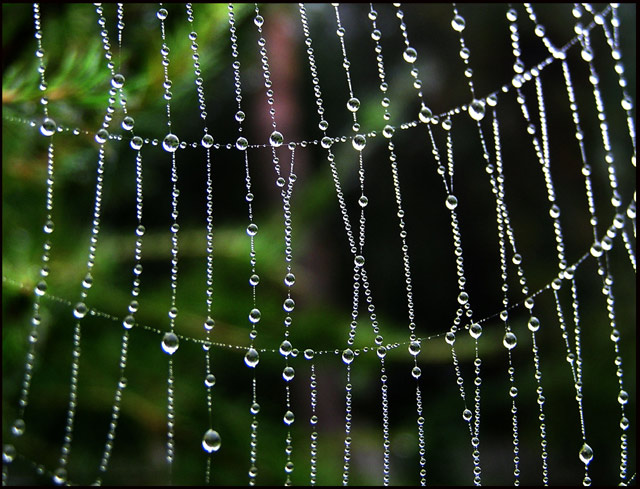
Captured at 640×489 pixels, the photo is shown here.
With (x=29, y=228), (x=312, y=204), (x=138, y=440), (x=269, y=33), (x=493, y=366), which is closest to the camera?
(x=29, y=228)

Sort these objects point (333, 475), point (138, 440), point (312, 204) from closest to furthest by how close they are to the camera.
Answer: point (333, 475)
point (312, 204)
point (138, 440)

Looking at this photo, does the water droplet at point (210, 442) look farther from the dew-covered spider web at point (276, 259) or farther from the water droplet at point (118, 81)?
the water droplet at point (118, 81)

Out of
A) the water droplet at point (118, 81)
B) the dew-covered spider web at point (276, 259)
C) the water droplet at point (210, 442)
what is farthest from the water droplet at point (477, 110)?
the water droplet at point (210, 442)

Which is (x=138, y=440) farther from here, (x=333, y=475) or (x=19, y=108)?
(x=19, y=108)

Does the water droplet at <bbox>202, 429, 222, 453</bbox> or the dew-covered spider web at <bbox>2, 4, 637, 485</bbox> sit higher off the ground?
the dew-covered spider web at <bbox>2, 4, 637, 485</bbox>

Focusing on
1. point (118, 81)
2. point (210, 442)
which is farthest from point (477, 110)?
point (210, 442)

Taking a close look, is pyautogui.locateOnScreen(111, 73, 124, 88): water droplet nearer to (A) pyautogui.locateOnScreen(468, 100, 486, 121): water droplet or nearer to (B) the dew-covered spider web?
(B) the dew-covered spider web

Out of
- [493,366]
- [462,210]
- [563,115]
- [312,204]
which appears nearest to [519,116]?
[563,115]

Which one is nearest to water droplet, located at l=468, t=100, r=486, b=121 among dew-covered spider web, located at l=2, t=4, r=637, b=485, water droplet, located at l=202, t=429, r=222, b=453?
dew-covered spider web, located at l=2, t=4, r=637, b=485
